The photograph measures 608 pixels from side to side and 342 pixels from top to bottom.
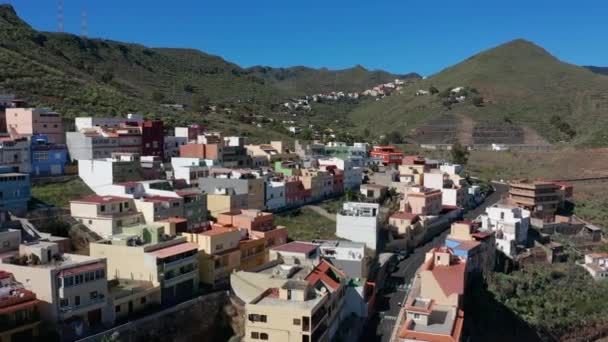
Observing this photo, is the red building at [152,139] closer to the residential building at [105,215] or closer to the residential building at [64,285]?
the residential building at [105,215]

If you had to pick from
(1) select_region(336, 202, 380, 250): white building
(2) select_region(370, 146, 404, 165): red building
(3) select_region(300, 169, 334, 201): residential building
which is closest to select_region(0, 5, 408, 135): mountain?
(2) select_region(370, 146, 404, 165): red building

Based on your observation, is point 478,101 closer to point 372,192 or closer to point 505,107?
point 505,107

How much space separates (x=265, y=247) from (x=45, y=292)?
48.2 feet

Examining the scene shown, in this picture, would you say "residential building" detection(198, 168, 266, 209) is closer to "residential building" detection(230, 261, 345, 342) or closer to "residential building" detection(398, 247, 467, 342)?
"residential building" detection(230, 261, 345, 342)

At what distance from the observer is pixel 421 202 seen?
49.8 metres

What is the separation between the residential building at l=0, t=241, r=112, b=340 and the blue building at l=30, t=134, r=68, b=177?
1763 cm

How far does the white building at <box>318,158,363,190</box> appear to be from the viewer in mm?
57719

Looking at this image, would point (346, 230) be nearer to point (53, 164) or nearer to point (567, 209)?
point (53, 164)

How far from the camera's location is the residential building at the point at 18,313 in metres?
22.1

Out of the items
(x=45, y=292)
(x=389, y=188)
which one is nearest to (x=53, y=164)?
(x=45, y=292)

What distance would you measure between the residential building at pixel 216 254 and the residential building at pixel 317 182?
18387 millimetres

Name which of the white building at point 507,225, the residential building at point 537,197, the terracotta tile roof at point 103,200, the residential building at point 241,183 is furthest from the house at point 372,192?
the terracotta tile roof at point 103,200

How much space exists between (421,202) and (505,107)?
82.6 metres

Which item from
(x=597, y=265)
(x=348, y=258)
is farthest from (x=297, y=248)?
(x=597, y=265)
